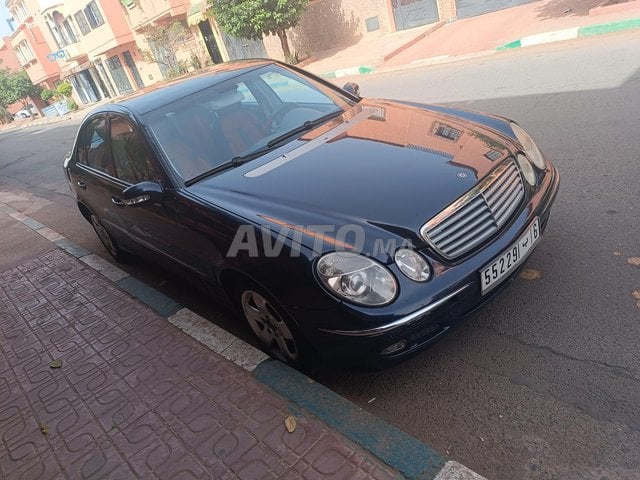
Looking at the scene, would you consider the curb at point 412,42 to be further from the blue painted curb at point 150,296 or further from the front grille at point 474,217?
the front grille at point 474,217

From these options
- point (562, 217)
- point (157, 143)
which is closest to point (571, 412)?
point (562, 217)

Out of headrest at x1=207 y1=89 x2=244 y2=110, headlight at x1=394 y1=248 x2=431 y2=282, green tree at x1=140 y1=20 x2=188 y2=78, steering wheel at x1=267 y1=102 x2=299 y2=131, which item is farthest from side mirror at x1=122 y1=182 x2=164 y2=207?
green tree at x1=140 y1=20 x2=188 y2=78

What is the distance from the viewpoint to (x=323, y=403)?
253 centimetres

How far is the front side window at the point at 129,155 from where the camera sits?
10.7 feet

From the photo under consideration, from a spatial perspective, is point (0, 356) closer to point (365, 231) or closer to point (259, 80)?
point (259, 80)

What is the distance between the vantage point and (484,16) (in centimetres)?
1449

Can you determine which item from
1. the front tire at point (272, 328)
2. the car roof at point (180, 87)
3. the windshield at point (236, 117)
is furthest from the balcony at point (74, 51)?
the front tire at point (272, 328)

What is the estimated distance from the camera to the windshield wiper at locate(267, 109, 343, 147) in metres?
3.23

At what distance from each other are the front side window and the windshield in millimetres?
173

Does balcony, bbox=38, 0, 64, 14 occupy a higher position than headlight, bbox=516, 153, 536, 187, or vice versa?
balcony, bbox=38, 0, 64, 14

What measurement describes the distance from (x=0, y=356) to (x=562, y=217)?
15.2 feet

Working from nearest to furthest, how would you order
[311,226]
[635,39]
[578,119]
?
[311,226] < [578,119] < [635,39]

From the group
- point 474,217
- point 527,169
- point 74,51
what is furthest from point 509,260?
point 74,51

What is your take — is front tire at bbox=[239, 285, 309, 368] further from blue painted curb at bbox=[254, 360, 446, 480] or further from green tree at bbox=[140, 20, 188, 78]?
green tree at bbox=[140, 20, 188, 78]
